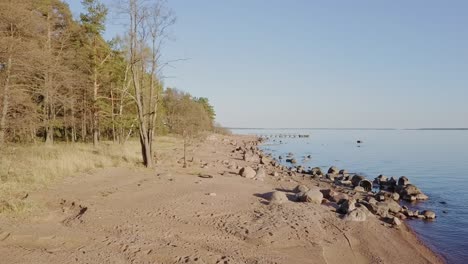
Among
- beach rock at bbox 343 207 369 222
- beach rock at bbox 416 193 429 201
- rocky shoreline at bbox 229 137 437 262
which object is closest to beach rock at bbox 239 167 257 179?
rocky shoreline at bbox 229 137 437 262

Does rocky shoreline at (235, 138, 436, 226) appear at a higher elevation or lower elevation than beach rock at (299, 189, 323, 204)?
lower

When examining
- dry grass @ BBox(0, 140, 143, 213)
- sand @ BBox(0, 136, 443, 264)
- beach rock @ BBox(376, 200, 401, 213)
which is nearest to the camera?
sand @ BBox(0, 136, 443, 264)

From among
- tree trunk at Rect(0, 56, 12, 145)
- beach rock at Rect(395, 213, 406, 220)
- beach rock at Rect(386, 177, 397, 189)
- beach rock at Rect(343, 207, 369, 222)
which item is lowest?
beach rock at Rect(386, 177, 397, 189)

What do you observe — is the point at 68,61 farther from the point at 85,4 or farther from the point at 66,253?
the point at 66,253

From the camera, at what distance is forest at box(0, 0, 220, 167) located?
17.5 m

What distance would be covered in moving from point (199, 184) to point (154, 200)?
11.3ft

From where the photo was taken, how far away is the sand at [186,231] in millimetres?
7805

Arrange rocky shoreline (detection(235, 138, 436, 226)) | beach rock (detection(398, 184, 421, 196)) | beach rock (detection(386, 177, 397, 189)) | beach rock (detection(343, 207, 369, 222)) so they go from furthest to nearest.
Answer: beach rock (detection(386, 177, 397, 189))
beach rock (detection(398, 184, 421, 196))
rocky shoreline (detection(235, 138, 436, 226))
beach rock (detection(343, 207, 369, 222))

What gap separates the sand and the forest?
7.14 meters

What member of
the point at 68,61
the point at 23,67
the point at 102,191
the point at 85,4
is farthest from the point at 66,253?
the point at 85,4

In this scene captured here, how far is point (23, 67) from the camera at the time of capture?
59.5ft

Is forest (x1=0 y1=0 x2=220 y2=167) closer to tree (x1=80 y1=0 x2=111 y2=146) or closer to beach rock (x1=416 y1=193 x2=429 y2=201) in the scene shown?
tree (x1=80 y1=0 x2=111 y2=146)

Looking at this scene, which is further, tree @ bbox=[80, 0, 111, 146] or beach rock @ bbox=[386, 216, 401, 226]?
tree @ bbox=[80, 0, 111, 146]

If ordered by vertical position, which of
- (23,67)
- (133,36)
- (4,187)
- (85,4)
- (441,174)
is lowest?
(441,174)
